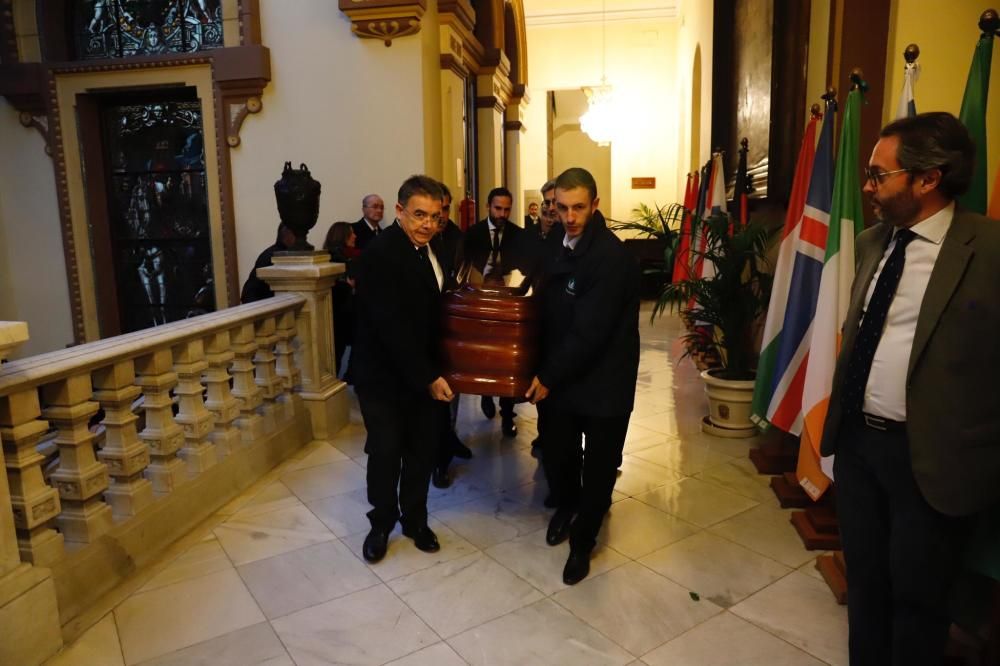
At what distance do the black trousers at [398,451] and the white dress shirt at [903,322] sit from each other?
170 cm

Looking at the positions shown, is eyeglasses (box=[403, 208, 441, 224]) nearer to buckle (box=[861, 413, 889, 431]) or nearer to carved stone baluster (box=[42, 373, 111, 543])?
carved stone baluster (box=[42, 373, 111, 543])

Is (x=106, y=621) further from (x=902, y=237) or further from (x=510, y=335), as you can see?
(x=902, y=237)

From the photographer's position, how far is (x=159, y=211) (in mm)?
6410

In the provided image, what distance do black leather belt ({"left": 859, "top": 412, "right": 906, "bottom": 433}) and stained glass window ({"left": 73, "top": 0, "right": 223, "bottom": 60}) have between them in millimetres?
5972

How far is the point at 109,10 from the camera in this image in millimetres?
6105

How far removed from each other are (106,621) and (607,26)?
1202 centimetres

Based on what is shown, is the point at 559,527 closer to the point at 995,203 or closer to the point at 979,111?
the point at 995,203

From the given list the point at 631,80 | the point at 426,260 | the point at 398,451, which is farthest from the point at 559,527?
the point at 631,80

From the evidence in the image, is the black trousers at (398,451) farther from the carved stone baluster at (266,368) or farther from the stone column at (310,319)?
the stone column at (310,319)

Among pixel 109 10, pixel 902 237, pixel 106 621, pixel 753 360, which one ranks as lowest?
pixel 106 621

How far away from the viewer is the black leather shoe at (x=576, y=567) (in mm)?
2656

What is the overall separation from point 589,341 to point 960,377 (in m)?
1.17

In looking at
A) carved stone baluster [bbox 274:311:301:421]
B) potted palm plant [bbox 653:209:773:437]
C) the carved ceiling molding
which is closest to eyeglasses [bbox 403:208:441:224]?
carved stone baluster [bbox 274:311:301:421]

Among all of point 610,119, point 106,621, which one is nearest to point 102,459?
point 106,621
